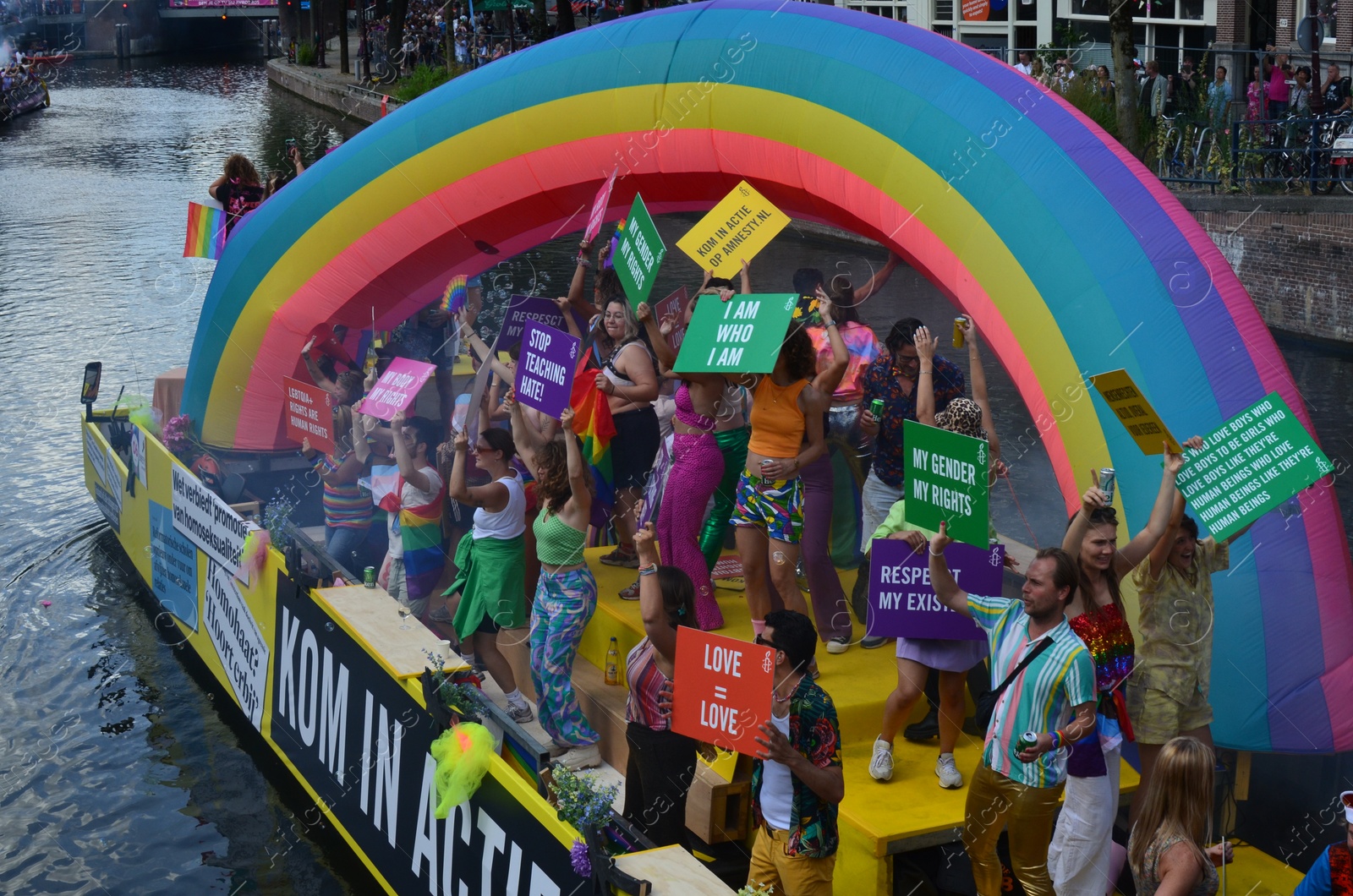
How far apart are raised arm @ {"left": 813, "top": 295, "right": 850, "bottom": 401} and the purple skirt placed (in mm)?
1250

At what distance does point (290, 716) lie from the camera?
25.9 feet

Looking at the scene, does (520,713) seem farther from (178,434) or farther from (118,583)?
(118,583)

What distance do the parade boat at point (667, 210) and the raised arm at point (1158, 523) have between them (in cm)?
57

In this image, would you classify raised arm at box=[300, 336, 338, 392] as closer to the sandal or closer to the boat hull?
the boat hull

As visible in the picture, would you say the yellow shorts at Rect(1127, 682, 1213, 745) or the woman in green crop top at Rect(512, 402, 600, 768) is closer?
the yellow shorts at Rect(1127, 682, 1213, 745)

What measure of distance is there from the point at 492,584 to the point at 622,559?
1.61m

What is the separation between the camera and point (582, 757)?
6.75m

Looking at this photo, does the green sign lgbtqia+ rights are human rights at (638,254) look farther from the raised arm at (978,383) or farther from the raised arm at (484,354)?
the raised arm at (978,383)

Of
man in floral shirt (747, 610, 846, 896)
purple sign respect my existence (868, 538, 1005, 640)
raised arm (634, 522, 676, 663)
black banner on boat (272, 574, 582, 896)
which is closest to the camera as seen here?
man in floral shirt (747, 610, 846, 896)

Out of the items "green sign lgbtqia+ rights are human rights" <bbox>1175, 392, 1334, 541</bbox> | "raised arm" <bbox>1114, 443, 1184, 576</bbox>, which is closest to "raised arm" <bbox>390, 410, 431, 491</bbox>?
"raised arm" <bbox>1114, 443, 1184, 576</bbox>

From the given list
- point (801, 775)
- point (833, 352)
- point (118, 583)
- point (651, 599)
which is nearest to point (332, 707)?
point (651, 599)

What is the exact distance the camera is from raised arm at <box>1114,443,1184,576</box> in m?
5.14

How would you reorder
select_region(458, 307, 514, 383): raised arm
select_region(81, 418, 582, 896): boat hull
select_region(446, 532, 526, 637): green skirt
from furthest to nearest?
1. select_region(458, 307, 514, 383): raised arm
2. select_region(446, 532, 526, 637): green skirt
3. select_region(81, 418, 582, 896): boat hull

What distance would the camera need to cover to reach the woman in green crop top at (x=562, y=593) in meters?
6.50
